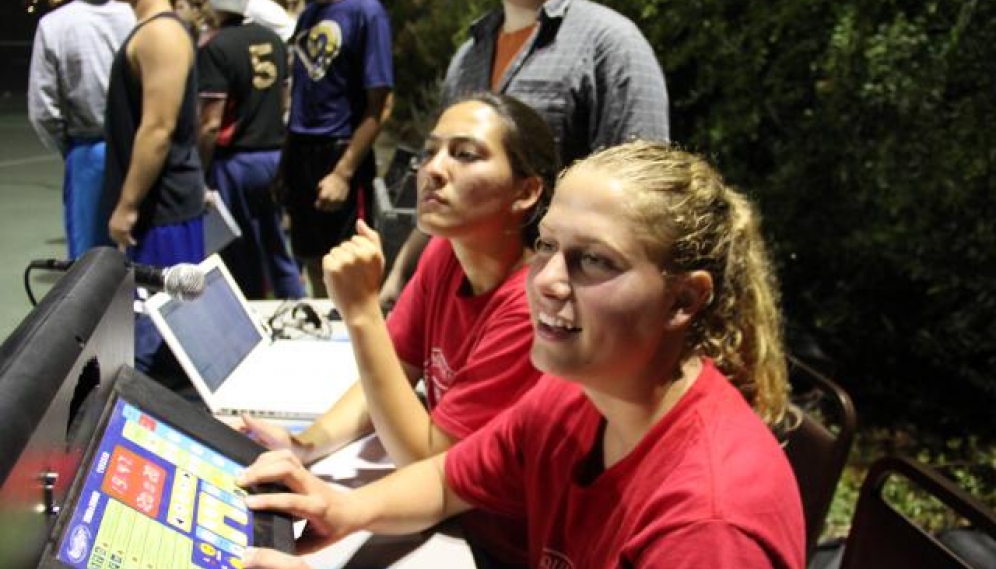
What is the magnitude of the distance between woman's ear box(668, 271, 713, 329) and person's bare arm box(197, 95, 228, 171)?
2875mm

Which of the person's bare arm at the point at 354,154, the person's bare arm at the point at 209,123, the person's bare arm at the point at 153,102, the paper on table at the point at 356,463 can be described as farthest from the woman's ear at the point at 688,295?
the person's bare arm at the point at 209,123

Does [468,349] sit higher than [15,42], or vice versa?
[15,42]

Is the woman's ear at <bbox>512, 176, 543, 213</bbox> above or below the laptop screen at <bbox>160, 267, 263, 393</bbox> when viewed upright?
above

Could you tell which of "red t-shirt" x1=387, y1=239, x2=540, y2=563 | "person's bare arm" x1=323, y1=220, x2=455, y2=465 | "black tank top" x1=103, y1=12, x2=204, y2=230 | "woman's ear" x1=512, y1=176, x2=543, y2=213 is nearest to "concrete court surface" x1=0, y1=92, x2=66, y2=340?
"black tank top" x1=103, y1=12, x2=204, y2=230

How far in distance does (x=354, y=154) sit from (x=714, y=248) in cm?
256

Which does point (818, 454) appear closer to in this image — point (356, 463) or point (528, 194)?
point (528, 194)

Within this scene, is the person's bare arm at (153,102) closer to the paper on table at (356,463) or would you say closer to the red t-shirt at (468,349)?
the red t-shirt at (468,349)

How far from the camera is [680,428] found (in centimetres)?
108

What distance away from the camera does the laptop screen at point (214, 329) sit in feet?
5.44

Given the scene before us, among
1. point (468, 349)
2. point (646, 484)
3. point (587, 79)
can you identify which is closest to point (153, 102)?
point (587, 79)

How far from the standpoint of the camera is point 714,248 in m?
1.14

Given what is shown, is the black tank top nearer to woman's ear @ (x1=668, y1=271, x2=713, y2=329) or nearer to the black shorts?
the black shorts

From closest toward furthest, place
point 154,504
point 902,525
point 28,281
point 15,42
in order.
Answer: point 154,504 < point 28,281 < point 902,525 < point 15,42

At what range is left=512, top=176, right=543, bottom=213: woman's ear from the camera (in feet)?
5.58
